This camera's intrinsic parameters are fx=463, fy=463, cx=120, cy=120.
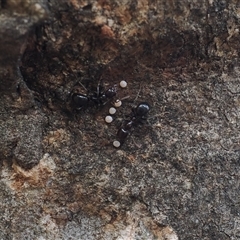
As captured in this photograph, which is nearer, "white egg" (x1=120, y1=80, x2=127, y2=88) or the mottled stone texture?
the mottled stone texture

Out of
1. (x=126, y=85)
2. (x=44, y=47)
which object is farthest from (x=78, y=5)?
(x=126, y=85)

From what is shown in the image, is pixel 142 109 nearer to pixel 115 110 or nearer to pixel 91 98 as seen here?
pixel 115 110

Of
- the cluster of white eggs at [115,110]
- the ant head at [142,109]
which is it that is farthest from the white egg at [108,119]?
the ant head at [142,109]

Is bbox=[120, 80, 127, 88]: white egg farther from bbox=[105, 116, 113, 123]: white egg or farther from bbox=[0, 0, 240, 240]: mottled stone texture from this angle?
bbox=[105, 116, 113, 123]: white egg

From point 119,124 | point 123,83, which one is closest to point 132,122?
point 119,124

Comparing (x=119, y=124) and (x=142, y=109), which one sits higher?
(x=142, y=109)

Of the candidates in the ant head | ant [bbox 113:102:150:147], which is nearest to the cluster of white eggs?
ant [bbox 113:102:150:147]
